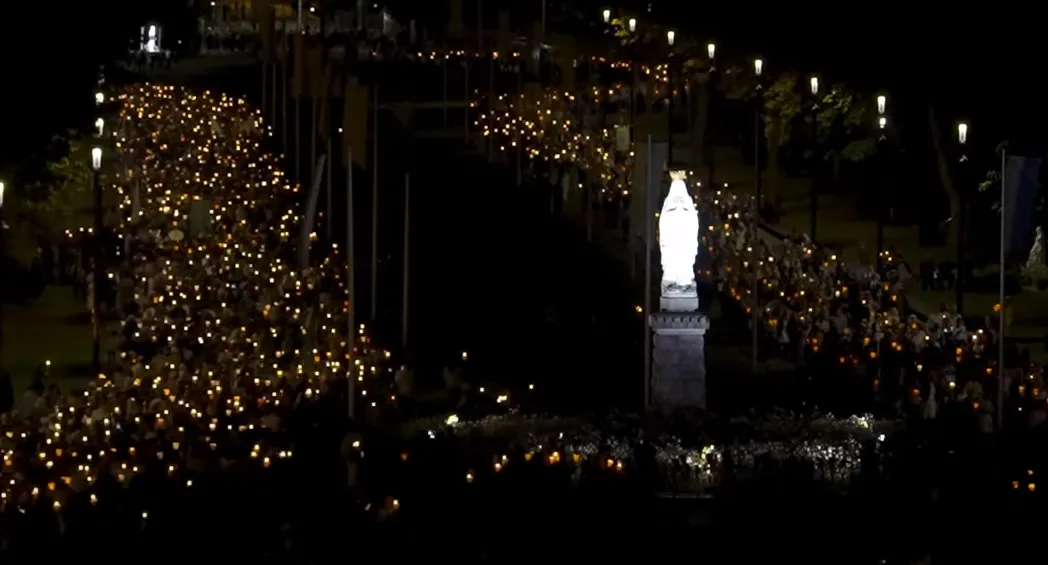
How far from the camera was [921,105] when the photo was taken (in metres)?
56.5

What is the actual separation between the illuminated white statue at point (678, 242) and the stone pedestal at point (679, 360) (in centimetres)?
34

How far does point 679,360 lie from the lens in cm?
3547

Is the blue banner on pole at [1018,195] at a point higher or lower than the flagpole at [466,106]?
lower

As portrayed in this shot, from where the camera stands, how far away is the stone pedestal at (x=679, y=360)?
35281 millimetres

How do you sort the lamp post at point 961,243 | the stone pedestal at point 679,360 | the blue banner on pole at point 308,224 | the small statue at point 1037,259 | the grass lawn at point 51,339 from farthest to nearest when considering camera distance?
1. the small statue at point 1037,259
2. the blue banner on pole at point 308,224
3. the lamp post at point 961,243
4. the grass lawn at point 51,339
5. the stone pedestal at point 679,360

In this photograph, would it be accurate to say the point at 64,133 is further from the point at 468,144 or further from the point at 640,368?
the point at 468,144

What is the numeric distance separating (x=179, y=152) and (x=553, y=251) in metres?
14.0

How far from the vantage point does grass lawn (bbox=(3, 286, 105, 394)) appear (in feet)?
136

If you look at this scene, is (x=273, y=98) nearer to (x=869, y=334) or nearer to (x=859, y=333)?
(x=859, y=333)

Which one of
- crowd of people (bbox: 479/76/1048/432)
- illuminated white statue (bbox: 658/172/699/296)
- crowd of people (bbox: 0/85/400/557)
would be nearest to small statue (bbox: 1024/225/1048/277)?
crowd of people (bbox: 479/76/1048/432)

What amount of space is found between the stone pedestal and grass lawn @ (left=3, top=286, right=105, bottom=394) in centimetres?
813

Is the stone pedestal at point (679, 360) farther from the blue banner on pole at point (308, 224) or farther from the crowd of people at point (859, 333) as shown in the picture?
the blue banner on pole at point (308, 224)

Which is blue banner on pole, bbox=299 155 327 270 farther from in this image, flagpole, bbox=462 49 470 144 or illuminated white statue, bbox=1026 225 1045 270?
flagpole, bbox=462 49 470 144

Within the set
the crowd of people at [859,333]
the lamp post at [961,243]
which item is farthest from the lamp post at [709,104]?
the lamp post at [961,243]
